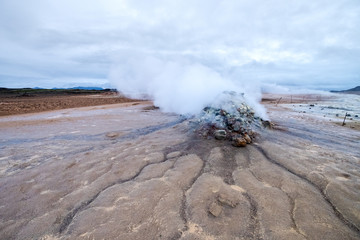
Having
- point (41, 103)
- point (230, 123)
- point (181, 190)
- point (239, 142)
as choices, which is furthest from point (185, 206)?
point (41, 103)

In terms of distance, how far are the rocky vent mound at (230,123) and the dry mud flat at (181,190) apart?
40 centimetres

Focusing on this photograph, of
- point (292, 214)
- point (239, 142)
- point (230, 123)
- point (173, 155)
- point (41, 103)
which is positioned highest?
point (41, 103)

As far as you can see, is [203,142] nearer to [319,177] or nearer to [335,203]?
[319,177]

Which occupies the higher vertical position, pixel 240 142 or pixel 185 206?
pixel 240 142

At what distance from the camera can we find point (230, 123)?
6.55m

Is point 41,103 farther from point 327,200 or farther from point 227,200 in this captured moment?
point 327,200

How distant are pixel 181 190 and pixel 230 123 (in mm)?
3970

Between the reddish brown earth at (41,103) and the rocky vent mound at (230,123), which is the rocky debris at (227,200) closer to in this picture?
the rocky vent mound at (230,123)

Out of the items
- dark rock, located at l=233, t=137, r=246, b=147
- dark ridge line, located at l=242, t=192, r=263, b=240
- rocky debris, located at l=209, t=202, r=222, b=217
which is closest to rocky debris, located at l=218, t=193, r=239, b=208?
rocky debris, located at l=209, t=202, r=222, b=217

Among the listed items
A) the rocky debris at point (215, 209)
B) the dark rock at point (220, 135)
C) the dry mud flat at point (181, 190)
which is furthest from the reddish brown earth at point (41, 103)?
the rocky debris at point (215, 209)

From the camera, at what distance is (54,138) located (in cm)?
664

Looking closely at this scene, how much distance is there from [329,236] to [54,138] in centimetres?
819

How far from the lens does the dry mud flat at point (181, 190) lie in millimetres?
2451

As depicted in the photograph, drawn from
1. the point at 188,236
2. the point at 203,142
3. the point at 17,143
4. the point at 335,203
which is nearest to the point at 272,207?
the point at 335,203
